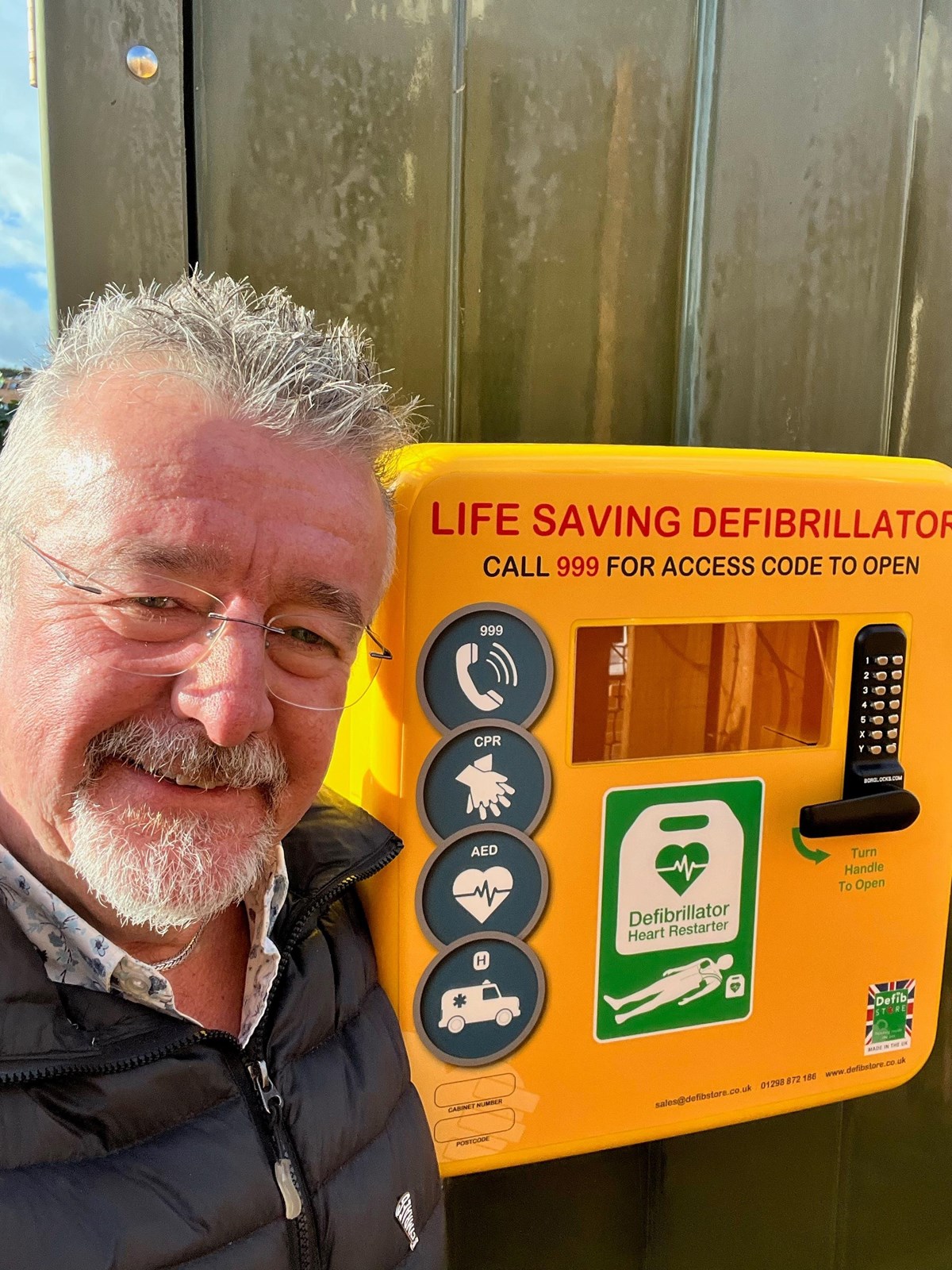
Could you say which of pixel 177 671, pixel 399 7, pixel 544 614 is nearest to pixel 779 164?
pixel 399 7

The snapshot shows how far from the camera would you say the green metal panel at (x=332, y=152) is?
1.40 m

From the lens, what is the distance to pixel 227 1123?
3.03 ft

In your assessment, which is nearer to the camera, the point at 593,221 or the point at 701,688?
the point at 701,688

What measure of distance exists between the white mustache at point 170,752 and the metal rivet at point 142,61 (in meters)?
0.95

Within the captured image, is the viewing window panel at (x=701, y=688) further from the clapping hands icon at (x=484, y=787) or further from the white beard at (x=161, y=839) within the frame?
the white beard at (x=161, y=839)

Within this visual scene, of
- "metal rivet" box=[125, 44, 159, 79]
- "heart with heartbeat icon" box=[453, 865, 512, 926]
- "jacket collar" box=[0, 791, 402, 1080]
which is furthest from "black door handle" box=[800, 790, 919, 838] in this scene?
"metal rivet" box=[125, 44, 159, 79]

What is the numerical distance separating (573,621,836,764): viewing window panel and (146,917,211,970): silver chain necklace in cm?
49

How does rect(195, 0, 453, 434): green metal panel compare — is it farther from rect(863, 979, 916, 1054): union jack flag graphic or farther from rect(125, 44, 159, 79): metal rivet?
rect(863, 979, 916, 1054): union jack flag graphic

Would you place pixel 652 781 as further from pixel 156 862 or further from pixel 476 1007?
pixel 156 862

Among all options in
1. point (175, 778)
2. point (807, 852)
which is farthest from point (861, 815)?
point (175, 778)

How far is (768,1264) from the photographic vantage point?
71.6 inches

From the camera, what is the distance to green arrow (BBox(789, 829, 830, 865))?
4.40ft

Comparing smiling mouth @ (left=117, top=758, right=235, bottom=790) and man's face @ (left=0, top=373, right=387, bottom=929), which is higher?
man's face @ (left=0, top=373, right=387, bottom=929)

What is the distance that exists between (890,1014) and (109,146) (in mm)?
1635
